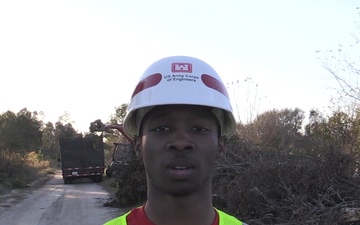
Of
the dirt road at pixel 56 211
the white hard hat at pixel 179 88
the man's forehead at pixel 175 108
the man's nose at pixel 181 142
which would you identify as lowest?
the dirt road at pixel 56 211

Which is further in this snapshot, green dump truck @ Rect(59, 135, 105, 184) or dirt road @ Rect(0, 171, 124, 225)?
green dump truck @ Rect(59, 135, 105, 184)

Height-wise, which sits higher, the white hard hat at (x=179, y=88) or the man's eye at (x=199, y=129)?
the white hard hat at (x=179, y=88)

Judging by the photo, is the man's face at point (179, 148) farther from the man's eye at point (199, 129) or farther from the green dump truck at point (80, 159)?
the green dump truck at point (80, 159)

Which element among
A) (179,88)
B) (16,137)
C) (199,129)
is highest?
(16,137)

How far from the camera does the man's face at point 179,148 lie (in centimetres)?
146

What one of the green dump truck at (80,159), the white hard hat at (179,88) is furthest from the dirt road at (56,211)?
the white hard hat at (179,88)

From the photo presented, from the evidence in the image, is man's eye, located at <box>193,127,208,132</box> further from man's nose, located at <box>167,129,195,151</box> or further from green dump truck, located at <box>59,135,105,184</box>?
green dump truck, located at <box>59,135,105,184</box>

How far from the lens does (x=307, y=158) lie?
8750 millimetres

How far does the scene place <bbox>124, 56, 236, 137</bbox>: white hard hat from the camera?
1510 mm

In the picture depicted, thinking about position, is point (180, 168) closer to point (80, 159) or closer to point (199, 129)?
point (199, 129)

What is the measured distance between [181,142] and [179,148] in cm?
2

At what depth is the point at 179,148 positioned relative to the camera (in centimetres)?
147

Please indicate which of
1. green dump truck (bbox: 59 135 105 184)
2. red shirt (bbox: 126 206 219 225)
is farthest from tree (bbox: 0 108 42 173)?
red shirt (bbox: 126 206 219 225)

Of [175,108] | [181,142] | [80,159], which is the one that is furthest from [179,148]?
[80,159]
